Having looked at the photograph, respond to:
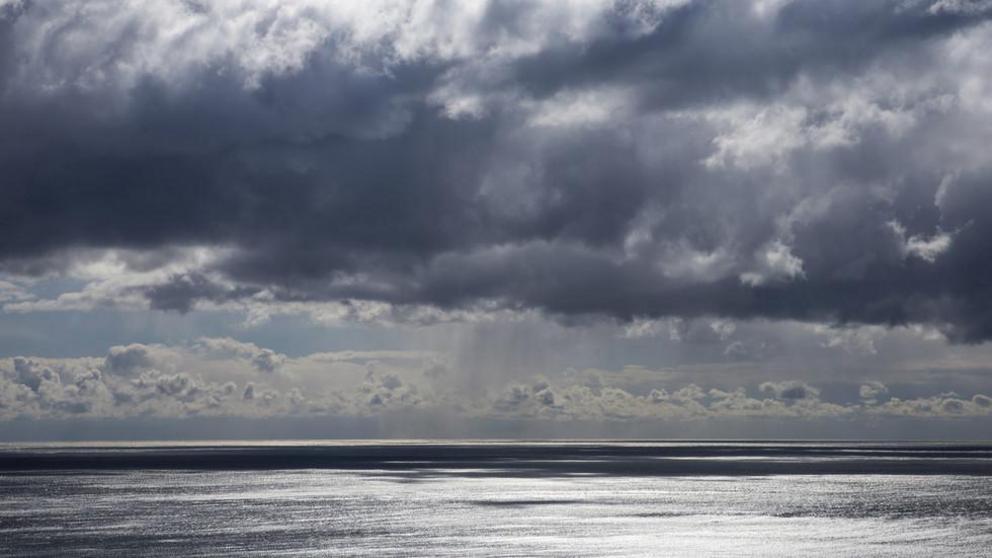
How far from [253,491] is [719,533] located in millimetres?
62913

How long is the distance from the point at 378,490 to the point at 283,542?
6073 cm

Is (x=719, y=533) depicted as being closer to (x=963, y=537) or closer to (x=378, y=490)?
(x=963, y=537)

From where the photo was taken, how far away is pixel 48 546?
211ft

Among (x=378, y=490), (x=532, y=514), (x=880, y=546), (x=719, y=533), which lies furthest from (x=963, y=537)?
(x=378, y=490)

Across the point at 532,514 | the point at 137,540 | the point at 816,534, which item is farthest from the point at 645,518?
the point at 137,540

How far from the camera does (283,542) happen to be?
Result: 6756 cm

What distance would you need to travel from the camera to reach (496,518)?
85.9 m

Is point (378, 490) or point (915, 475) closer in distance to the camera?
point (378, 490)

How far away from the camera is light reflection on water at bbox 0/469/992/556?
6562 cm

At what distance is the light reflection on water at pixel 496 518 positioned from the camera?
65.6 m

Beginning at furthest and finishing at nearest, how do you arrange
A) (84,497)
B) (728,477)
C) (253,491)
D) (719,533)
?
(728,477) → (253,491) → (84,497) → (719,533)

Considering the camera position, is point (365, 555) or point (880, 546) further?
point (880, 546)

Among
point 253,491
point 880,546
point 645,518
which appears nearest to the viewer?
point 880,546

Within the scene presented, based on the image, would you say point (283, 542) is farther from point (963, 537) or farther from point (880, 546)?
point (963, 537)
